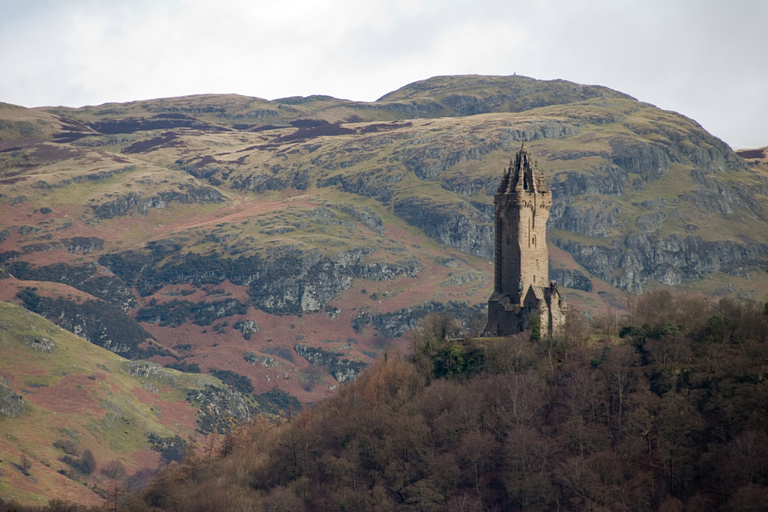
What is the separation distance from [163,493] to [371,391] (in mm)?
32930

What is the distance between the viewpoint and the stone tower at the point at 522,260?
118125 mm

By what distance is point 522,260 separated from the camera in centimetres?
12156

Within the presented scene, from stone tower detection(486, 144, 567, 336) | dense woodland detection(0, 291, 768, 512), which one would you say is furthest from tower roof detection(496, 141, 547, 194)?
dense woodland detection(0, 291, 768, 512)

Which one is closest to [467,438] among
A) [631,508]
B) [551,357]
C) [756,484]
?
[551,357]

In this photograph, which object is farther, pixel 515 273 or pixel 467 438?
pixel 515 273

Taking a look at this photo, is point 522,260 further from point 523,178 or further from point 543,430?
point 543,430

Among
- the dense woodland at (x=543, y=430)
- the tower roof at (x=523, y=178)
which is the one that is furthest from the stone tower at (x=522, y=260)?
the dense woodland at (x=543, y=430)

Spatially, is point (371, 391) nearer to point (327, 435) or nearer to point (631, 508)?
point (327, 435)

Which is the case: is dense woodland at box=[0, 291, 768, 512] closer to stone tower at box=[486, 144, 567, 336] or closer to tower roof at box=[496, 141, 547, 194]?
stone tower at box=[486, 144, 567, 336]

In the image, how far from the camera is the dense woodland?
95.6 m

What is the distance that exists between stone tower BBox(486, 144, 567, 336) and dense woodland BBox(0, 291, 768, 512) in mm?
3468

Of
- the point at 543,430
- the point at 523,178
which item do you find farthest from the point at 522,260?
the point at 543,430

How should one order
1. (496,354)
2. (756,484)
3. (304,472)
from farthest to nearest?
(304,472), (496,354), (756,484)

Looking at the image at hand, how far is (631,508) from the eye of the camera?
95.6 meters
